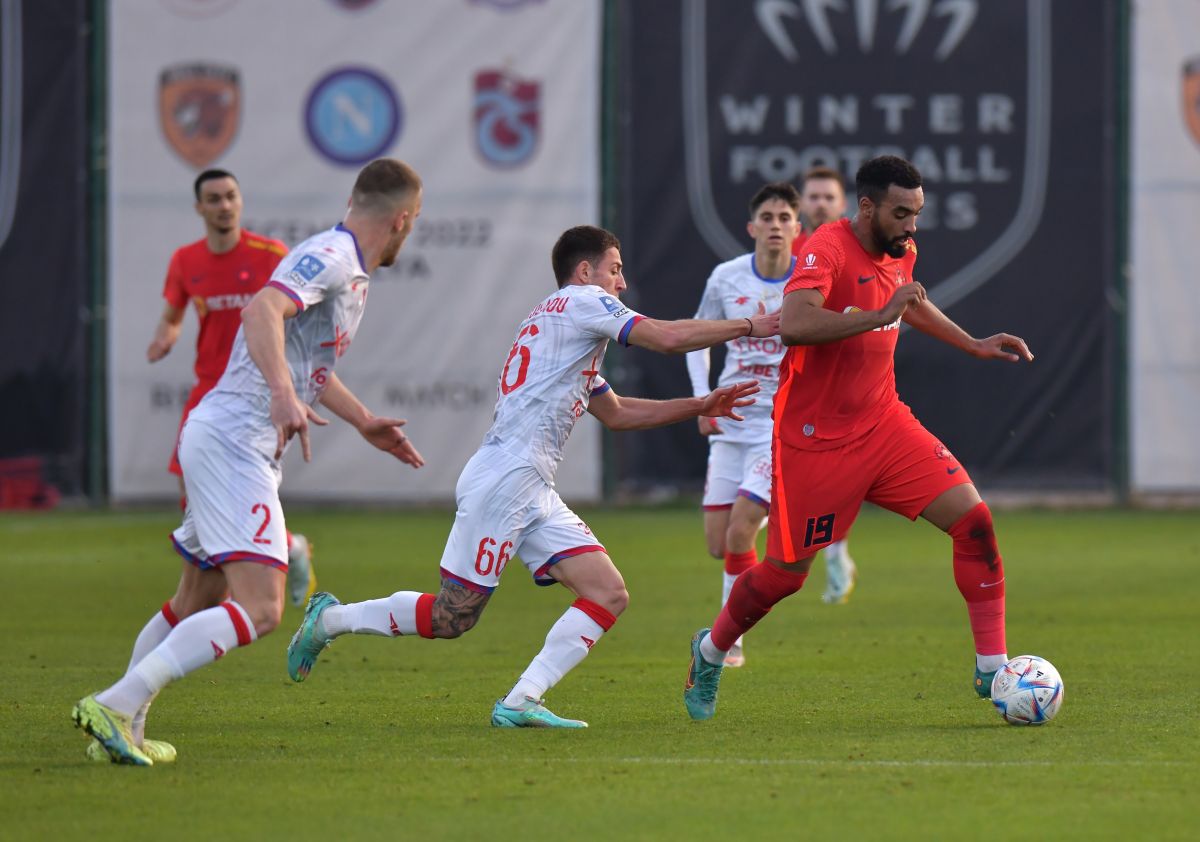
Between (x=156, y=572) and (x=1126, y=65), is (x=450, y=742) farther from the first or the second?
(x=1126, y=65)

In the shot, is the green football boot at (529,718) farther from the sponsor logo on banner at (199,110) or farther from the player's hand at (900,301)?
the sponsor logo on banner at (199,110)

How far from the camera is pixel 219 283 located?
1118cm

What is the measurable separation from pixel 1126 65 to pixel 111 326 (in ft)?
38.5

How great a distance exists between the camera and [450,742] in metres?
6.76

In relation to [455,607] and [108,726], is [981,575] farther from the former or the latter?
[108,726]

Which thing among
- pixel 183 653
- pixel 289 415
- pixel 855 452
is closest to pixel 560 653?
pixel 855 452

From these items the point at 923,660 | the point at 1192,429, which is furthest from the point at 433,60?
the point at 923,660

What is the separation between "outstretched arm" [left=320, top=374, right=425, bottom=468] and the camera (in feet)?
22.5

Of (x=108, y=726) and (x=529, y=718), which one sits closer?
(x=108, y=726)

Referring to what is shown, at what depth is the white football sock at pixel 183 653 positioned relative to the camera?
6137 millimetres

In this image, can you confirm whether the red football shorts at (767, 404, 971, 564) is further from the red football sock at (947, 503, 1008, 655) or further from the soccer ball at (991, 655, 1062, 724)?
the soccer ball at (991, 655, 1062, 724)

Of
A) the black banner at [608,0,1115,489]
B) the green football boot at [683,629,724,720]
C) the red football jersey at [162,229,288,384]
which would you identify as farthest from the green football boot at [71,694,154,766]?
the black banner at [608,0,1115,489]

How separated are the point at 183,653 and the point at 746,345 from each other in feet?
15.9

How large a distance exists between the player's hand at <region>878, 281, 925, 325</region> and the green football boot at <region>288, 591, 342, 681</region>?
8.16 ft
